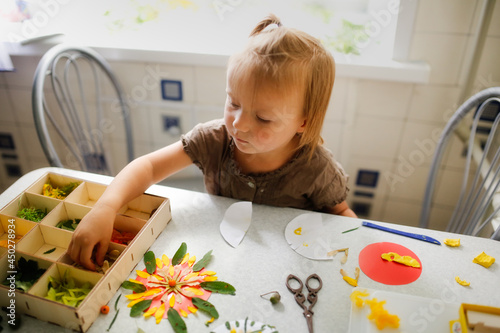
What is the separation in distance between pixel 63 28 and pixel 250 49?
111cm

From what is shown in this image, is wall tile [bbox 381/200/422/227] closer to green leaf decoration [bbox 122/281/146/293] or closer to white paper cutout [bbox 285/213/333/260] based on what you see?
white paper cutout [bbox 285/213/333/260]

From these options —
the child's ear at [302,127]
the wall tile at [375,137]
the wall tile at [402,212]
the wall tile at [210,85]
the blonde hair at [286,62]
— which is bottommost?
the wall tile at [402,212]

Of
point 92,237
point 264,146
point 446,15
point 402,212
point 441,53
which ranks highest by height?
point 446,15

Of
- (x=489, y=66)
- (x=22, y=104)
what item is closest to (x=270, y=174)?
(x=489, y=66)

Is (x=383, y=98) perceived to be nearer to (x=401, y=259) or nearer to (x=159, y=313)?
(x=401, y=259)

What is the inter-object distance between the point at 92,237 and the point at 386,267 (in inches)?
21.6

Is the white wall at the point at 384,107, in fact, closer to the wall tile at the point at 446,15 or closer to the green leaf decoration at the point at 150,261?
the wall tile at the point at 446,15

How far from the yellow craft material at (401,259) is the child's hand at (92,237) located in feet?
1.75

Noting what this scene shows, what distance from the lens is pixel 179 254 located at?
0.67 metres

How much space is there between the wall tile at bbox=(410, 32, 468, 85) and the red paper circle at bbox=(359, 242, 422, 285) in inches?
30.8

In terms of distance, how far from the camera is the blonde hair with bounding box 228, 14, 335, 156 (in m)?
0.65

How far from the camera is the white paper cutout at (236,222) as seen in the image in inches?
28.1

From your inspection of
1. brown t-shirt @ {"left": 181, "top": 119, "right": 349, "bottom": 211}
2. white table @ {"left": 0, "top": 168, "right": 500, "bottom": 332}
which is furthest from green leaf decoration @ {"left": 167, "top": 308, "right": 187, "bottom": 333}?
brown t-shirt @ {"left": 181, "top": 119, "right": 349, "bottom": 211}

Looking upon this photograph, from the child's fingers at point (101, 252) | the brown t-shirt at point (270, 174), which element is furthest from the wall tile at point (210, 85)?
the child's fingers at point (101, 252)
